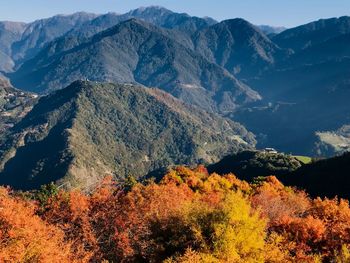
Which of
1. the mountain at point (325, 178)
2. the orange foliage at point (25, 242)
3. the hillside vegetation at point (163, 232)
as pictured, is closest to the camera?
the orange foliage at point (25, 242)

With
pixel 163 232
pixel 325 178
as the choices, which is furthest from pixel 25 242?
pixel 325 178

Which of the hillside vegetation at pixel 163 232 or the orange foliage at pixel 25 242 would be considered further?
the hillside vegetation at pixel 163 232

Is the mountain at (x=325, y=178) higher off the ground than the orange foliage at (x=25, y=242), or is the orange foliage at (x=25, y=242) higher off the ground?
the orange foliage at (x=25, y=242)

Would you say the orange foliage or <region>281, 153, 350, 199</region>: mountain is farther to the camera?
<region>281, 153, 350, 199</region>: mountain

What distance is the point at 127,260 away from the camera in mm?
57250

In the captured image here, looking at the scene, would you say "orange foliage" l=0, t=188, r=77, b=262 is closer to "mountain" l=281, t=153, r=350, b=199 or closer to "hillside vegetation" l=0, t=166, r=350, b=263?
"hillside vegetation" l=0, t=166, r=350, b=263

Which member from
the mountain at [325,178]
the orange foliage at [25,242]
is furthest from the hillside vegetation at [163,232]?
the mountain at [325,178]

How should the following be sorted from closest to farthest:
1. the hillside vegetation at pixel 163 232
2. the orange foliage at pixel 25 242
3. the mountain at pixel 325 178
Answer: the orange foliage at pixel 25 242, the hillside vegetation at pixel 163 232, the mountain at pixel 325 178

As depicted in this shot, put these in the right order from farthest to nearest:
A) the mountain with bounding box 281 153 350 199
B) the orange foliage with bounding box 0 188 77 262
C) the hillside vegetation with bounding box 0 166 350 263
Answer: the mountain with bounding box 281 153 350 199
the hillside vegetation with bounding box 0 166 350 263
the orange foliage with bounding box 0 188 77 262

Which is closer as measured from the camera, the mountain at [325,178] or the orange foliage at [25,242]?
the orange foliage at [25,242]

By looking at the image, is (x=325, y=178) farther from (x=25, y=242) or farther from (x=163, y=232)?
(x=25, y=242)

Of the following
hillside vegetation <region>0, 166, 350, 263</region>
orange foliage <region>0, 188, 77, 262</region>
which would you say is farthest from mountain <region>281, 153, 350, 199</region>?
orange foliage <region>0, 188, 77, 262</region>

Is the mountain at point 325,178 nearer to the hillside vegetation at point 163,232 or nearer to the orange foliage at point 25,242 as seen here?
the hillside vegetation at point 163,232

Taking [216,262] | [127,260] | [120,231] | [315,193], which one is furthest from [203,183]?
[216,262]
